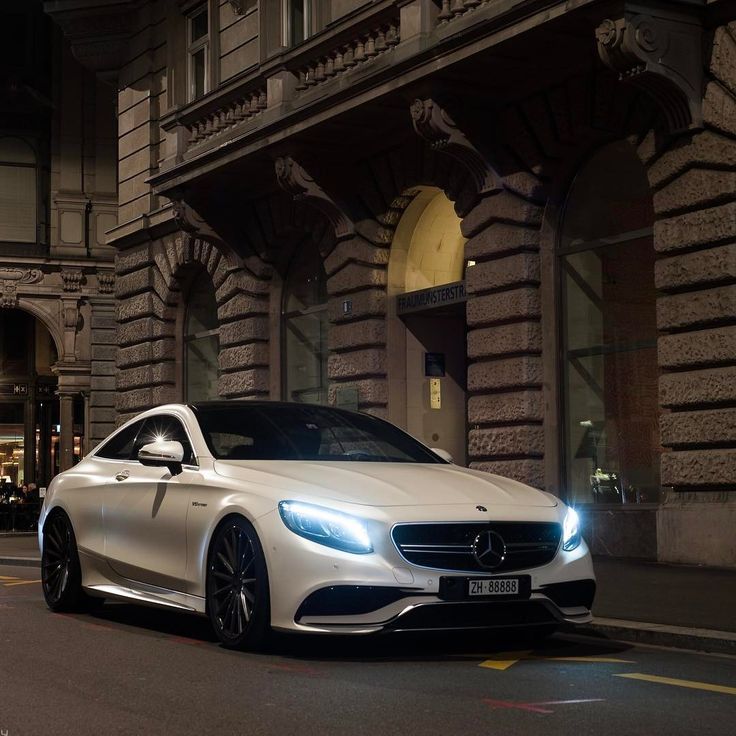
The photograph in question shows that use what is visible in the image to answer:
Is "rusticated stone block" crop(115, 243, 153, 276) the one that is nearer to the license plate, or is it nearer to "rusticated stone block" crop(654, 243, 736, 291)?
"rusticated stone block" crop(654, 243, 736, 291)

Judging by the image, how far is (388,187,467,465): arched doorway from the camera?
18969mm

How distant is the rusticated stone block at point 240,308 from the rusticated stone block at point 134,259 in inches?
117

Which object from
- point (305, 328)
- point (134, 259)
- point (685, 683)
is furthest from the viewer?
A: point (134, 259)

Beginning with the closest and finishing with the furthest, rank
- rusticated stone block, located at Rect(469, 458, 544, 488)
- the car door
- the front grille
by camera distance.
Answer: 1. the front grille
2. the car door
3. rusticated stone block, located at Rect(469, 458, 544, 488)

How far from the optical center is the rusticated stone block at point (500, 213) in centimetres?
1625

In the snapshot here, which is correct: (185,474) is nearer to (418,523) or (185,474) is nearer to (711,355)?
(418,523)

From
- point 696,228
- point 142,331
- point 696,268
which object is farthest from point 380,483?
point 142,331

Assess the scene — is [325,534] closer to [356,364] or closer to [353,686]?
[353,686]

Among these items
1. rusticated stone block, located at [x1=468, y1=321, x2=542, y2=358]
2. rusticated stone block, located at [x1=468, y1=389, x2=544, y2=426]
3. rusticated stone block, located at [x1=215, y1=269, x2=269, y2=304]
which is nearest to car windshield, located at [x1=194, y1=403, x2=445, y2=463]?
rusticated stone block, located at [x1=468, y1=389, x2=544, y2=426]

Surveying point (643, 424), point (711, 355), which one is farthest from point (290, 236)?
point (711, 355)

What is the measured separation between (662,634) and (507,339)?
7.94 meters

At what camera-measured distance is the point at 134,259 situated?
2638cm

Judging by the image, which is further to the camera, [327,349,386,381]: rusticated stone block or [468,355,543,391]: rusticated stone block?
[327,349,386,381]: rusticated stone block

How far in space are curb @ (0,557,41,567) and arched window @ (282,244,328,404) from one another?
5.04 metres
